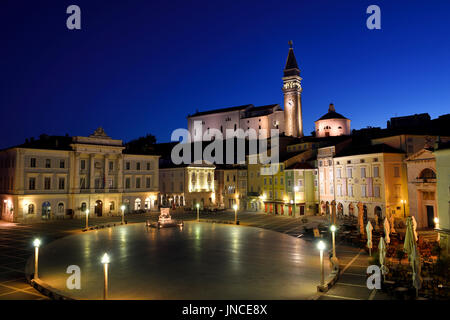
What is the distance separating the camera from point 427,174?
39.2 meters

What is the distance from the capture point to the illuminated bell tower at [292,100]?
92.9 metres

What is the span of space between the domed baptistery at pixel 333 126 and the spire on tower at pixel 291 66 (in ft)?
61.9

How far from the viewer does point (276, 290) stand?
17188mm

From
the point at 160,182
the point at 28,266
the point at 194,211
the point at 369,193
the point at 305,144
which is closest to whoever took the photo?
the point at 28,266

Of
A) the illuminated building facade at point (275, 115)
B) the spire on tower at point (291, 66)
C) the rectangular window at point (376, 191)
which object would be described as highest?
the spire on tower at point (291, 66)

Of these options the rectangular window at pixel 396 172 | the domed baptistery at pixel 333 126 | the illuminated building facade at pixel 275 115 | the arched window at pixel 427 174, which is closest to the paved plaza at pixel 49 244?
the rectangular window at pixel 396 172

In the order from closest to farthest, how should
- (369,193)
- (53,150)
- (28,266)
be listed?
(28,266)
(369,193)
(53,150)

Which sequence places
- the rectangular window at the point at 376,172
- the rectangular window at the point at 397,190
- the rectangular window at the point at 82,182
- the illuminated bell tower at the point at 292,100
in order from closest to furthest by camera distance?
1. the rectangular window at the point at 397,190
2. the rectangular window at the point at 376,172
3. the rectangular window at the point at 82,182
4. the illuminated bell tower at the point at 292,100

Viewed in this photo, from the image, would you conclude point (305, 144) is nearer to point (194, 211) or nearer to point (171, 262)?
point (194, 211)

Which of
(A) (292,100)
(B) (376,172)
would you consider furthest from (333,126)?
(B) (376,172)

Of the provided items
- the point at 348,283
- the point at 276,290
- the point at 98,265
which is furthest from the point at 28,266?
the point at 348,283

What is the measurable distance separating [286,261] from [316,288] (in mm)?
6476

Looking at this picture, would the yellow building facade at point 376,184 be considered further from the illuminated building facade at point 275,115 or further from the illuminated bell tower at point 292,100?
the illuminated building facade at point 275,115

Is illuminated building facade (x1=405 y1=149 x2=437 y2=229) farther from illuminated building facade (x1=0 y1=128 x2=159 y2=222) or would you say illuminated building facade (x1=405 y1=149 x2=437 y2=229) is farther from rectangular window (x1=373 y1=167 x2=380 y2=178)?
illuminated building facade (x1=0 y1=128 x2=159 y2=222)
